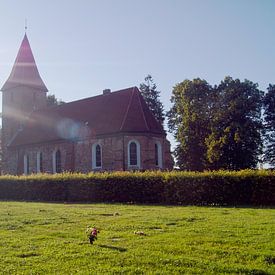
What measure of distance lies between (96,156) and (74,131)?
14.2 ft

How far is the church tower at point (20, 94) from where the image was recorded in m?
47.5

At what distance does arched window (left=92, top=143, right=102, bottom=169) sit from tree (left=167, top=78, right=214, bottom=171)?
12831mm

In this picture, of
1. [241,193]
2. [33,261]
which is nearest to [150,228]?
[33,261]

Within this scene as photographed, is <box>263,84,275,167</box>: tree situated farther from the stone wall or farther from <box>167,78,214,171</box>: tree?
the stone wall

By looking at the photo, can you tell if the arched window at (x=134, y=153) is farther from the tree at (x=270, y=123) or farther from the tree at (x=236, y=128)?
the tree at (x=270, y=123)

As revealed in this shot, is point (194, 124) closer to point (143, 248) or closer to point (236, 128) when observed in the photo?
point (236, 128)

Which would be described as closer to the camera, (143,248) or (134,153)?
(143,248)

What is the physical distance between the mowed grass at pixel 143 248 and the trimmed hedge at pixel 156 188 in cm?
858

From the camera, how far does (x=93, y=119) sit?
39.2 m

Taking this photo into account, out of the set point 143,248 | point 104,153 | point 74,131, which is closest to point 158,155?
point 104,153

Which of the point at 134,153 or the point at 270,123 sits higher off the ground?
the point at 270,123

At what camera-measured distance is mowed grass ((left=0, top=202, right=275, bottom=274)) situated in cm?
576

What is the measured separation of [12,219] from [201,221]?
549 centimetres

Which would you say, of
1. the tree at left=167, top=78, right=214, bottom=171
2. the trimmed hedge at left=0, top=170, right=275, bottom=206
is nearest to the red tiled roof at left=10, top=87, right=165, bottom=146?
the tree at left=167, top=78, right=214, bottom=171
